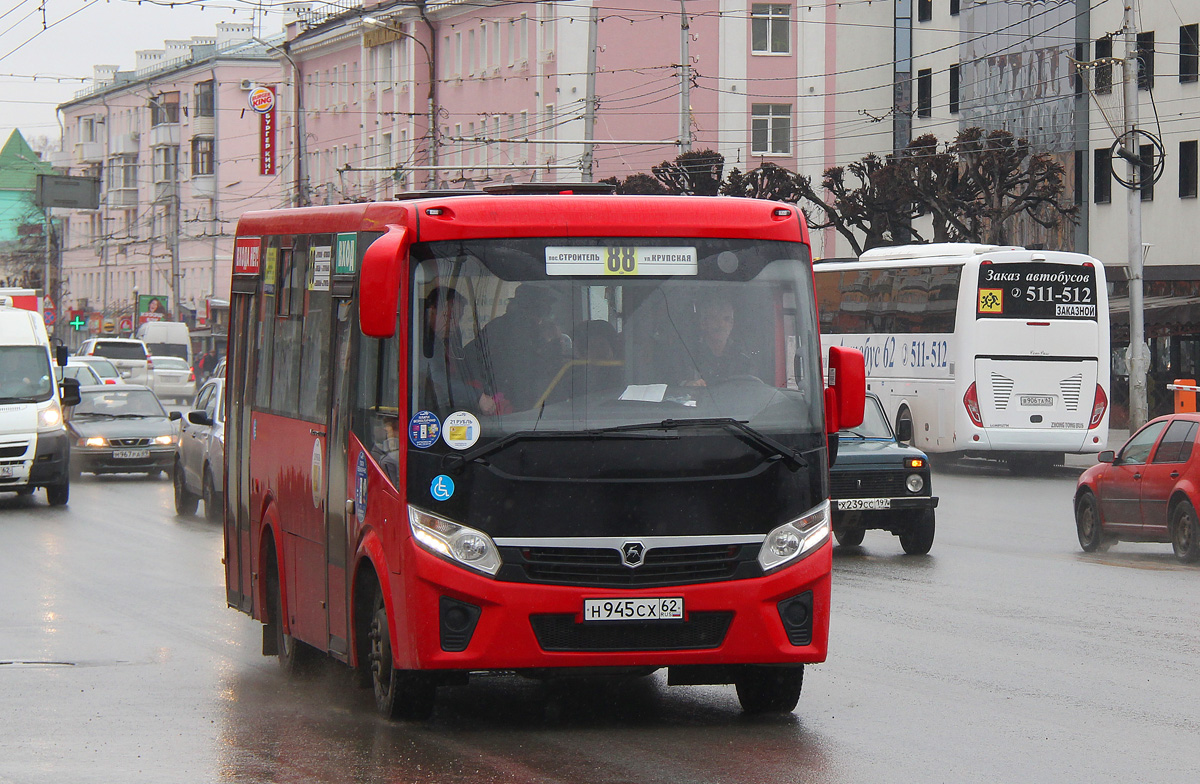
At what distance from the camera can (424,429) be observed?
8.06 m

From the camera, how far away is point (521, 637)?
7.97 metres

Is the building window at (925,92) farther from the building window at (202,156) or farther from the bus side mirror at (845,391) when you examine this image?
the bus side mirror at (845,391)

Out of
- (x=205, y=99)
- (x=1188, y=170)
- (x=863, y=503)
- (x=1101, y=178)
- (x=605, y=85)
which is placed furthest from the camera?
(x=205, y=99)

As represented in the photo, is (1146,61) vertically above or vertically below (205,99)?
below

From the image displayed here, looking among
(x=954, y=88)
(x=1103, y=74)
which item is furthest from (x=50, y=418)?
(x=954, y=88)

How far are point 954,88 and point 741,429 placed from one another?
56.2 metres

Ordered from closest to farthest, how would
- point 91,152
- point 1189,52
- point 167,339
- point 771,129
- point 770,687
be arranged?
point 770,687
point 1189,52
point 771,129
point 167,339
point 91,152

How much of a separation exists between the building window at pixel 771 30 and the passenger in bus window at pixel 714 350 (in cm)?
6024

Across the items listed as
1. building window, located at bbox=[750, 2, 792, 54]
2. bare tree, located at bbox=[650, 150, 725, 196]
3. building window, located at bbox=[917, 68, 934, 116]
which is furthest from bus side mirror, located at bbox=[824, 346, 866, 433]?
building window, located at bbox=[750, 2, 792, 54]

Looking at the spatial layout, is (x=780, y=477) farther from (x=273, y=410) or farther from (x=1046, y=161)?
(x=1046, y=161)

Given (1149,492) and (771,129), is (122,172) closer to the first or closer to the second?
(771,129)

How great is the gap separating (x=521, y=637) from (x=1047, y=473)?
2717 cm

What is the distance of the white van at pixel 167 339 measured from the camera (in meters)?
73.1

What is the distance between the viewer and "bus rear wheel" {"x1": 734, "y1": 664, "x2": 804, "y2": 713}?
8.73 metres
